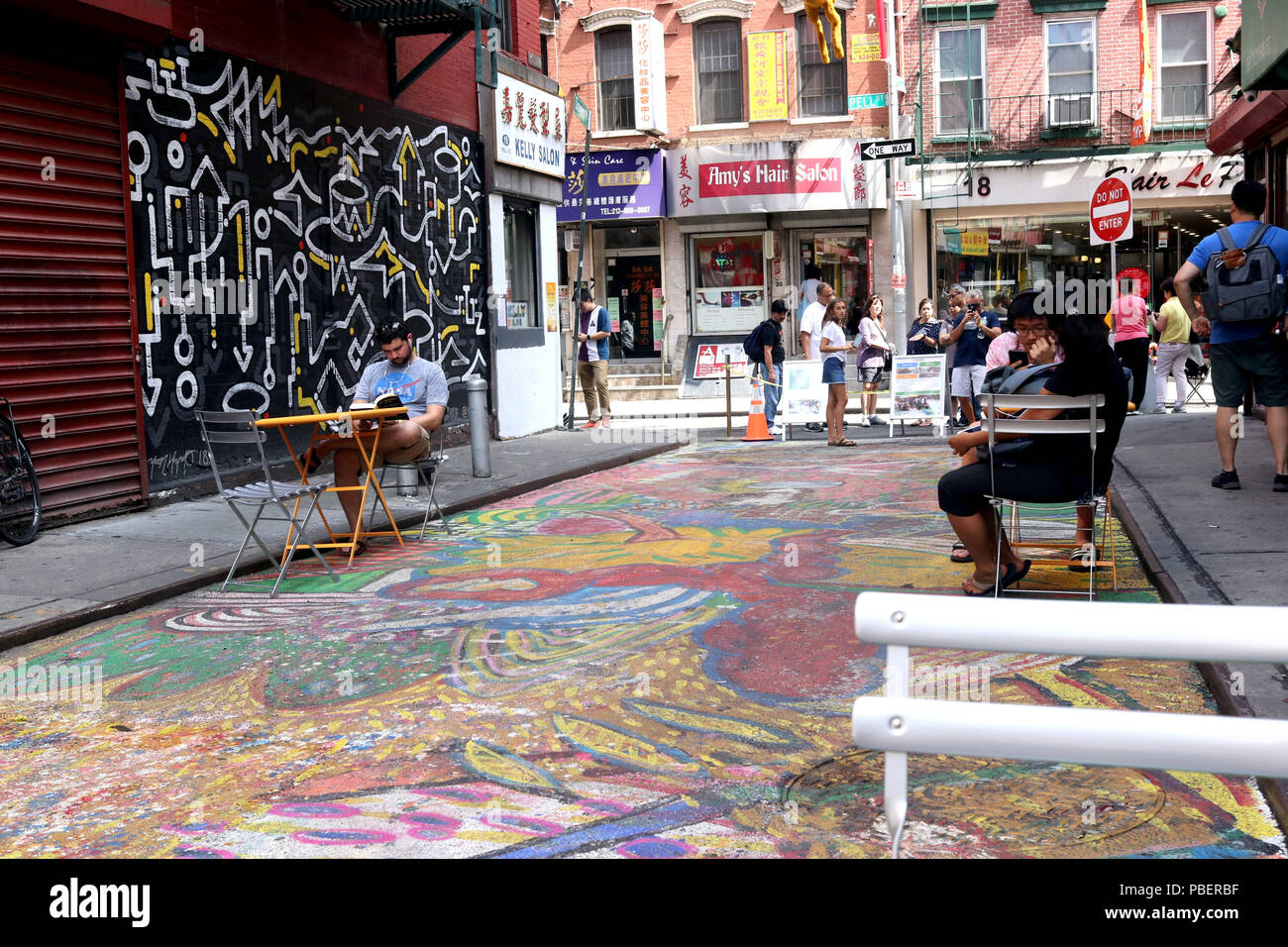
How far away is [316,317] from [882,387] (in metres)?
13.5

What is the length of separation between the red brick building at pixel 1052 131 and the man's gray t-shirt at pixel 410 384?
749 inches

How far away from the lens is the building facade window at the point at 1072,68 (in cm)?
2684

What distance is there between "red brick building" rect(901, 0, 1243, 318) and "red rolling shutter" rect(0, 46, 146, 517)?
1953 cm

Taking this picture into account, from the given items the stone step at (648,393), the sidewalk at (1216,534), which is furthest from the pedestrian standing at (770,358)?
the stone step at (648,393)

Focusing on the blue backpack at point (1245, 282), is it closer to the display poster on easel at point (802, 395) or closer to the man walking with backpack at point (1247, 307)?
the man walking with backpack at point (1247, 307)

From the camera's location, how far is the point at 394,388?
1039 cm

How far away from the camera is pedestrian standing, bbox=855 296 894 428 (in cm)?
1977

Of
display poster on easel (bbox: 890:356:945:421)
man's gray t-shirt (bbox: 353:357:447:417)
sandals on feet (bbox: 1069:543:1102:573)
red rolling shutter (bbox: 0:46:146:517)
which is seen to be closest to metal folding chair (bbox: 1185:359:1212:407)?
display poster on easel (bbox: 890:356:945:421)

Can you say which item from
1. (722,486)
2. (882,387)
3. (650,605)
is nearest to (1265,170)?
(722,486)

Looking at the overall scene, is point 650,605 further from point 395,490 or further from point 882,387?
point 882,387

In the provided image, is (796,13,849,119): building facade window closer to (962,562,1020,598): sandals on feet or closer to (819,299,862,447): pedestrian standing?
(819,299,862,447): pedestrian standing

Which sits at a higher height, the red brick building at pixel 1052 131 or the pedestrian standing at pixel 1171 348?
the red brick building at pixel 1052 131

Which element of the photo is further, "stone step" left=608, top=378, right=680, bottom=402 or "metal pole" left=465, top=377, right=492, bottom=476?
"stone step" left=608, top=378, right=680, bottom=402

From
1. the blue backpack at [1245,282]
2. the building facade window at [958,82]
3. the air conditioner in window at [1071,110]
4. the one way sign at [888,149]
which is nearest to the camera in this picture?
the blue backpack at [1245,282]
